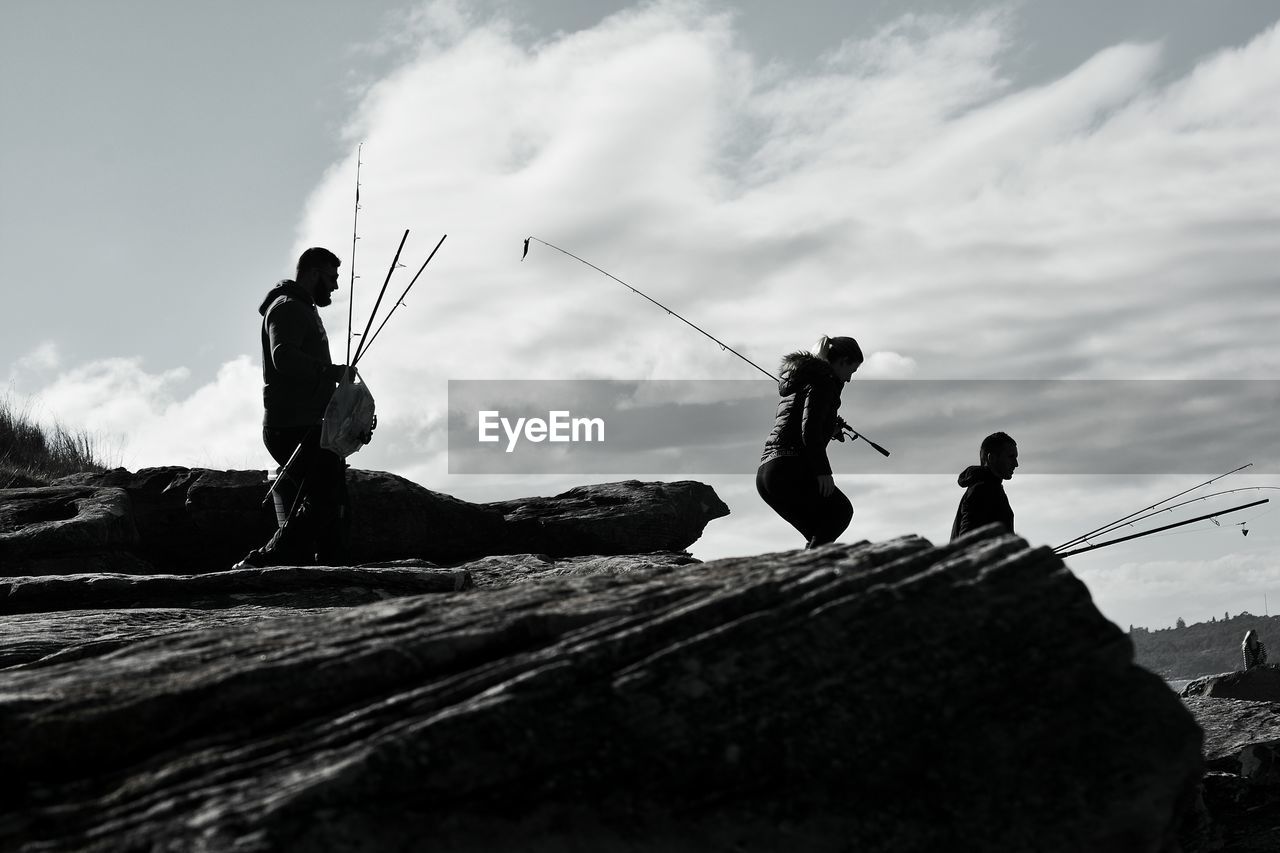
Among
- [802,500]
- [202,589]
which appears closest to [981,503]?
[802,500]

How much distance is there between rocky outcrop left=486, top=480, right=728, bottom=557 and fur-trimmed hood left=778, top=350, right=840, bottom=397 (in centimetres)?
645

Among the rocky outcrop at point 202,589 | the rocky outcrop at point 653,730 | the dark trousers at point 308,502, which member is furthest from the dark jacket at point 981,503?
the dark trousers at point 308,502

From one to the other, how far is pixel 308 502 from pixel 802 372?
4500 millimetres

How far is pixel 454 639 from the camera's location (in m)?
4.26

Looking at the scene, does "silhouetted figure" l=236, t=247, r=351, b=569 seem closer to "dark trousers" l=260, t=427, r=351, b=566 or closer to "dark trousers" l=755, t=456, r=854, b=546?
"dark trousers" l=260, t=427, r=351, b=566

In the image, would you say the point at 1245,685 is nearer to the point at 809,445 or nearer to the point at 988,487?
the point at 988,487

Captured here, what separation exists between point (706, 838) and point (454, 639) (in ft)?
3.77

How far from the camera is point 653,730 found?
3.92 m

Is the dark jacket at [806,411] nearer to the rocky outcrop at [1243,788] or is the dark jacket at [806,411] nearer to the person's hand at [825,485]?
the person's hand at [825,485]

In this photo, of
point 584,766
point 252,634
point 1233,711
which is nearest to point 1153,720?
point 584,766

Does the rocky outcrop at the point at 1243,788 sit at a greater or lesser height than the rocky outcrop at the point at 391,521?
lesser

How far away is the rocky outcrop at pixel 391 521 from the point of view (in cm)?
1441

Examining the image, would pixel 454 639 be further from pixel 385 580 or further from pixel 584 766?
pixel 385 580

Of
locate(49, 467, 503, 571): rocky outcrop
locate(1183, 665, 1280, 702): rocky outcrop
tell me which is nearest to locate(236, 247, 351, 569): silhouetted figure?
locate(49, 467, 503, 571): rocky outcrop
